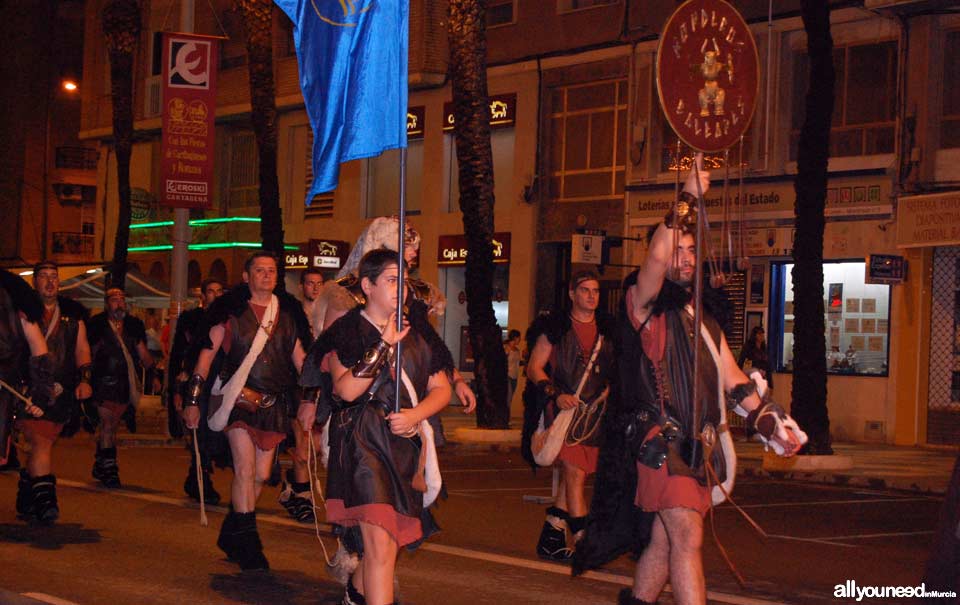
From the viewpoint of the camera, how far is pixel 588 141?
2912 centimetres

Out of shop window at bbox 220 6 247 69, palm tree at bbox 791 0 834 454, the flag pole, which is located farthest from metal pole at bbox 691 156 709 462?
shop window at bbox 220 6 247 69

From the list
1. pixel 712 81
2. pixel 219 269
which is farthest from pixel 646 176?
pixel 712 81

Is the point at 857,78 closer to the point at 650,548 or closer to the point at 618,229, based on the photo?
the point at 618,229

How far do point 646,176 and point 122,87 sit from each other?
14.3 metres

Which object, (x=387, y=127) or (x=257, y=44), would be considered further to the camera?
(x=257, y=44)

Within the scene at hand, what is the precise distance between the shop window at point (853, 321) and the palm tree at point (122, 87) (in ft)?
53.8

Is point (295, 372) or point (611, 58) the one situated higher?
point (611, 58)

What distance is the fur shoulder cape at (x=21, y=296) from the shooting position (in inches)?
403

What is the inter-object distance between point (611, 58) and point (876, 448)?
987cm

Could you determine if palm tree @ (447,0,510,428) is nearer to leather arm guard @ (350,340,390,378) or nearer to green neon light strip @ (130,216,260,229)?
leather arm guard @ (350,340,390,378)

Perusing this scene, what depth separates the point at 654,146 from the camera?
2747 centimetres

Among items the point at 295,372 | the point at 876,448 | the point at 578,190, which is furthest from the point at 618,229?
the point at 295,372

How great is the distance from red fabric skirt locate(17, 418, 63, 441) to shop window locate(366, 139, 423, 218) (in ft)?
72.7

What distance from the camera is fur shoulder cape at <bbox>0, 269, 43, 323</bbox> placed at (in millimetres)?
10227
